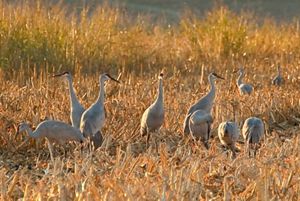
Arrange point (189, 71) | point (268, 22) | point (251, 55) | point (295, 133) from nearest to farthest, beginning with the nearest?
1. point (295, 133)
2. point (189, 71)
3. point (251, 55)
4. point (268, 22)

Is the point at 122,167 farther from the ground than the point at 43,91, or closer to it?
farther from the ground

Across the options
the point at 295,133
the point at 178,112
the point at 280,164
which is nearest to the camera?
the point at 280,164

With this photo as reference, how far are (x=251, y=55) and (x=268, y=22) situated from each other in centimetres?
263

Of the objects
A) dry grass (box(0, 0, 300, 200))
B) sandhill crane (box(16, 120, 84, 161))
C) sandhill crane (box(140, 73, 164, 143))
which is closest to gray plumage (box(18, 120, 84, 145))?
sandhill crane (box(16, 120, 84, 161))

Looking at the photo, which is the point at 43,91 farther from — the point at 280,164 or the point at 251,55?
the point at 251,55

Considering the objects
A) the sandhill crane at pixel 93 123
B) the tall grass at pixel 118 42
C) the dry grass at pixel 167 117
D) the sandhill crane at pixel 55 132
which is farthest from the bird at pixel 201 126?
the tall grass at pixel 118 42

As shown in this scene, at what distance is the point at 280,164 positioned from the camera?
5.53m

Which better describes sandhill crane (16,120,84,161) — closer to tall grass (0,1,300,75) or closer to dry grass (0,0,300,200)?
dry grass (0,0,300,200)

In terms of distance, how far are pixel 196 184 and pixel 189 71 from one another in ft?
25.3

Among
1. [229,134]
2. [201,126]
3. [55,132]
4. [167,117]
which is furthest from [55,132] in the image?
[167,117]

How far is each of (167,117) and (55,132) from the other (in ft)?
5.48

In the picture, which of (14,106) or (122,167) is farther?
(14,106)

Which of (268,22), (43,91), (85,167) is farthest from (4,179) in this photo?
(268,22)

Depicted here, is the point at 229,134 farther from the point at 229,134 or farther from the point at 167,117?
the point at 167,117
